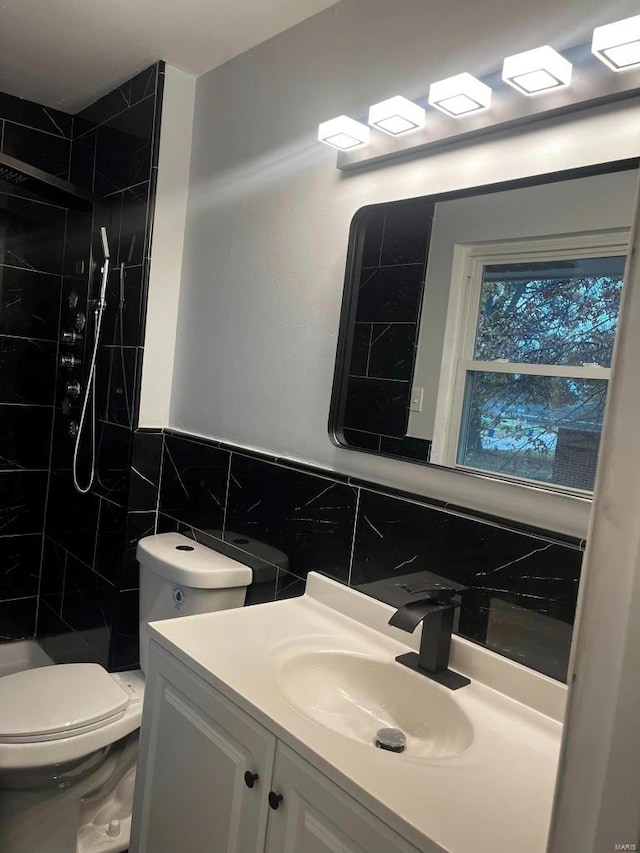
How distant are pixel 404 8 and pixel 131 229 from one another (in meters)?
1.27

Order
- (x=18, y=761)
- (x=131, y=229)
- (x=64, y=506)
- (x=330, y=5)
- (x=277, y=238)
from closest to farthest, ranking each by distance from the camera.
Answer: (x=18, y=761) < (x=330, y=5) < (x=277, y=238) < (x=131, y=229) < (x=64, y=506)

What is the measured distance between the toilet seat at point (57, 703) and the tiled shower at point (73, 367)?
1.38 ft

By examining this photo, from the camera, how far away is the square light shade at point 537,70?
1.29m

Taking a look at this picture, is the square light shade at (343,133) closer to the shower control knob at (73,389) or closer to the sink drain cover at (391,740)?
the sink drain cover at (391,740)

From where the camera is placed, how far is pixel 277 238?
208cm

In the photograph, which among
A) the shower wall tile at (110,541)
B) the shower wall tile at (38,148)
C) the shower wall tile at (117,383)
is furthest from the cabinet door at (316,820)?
the shower wall tile at (38,148)

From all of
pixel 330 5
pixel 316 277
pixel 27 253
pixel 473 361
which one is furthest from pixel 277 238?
pixel 27 253

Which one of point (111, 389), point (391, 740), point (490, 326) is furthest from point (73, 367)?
point (391, 740)

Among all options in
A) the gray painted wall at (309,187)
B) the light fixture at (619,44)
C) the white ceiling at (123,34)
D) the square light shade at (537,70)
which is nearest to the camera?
the light fixture at (619,44)

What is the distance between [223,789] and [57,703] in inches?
31.8

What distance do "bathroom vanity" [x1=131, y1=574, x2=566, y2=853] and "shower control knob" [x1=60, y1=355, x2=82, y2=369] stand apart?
5.28 feet

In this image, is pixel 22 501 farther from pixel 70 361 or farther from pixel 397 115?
pixel 397 115

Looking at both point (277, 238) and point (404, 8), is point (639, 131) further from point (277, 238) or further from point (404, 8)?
point (277, 238)

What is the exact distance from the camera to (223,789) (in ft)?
4.35
